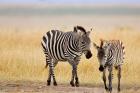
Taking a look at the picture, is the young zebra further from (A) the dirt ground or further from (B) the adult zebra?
(B) the adult zebra

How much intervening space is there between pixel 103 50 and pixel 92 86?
1629 mm

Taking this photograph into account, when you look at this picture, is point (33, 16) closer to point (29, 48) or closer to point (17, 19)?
point (17, 19)

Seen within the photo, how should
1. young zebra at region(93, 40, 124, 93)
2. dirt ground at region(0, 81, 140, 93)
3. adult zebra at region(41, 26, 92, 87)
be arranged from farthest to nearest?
adult zebra at region(41, 26, 92, 87) < dirt ground at region(0, 81, 140, 93) < young zebra at region(93, 40, 124, 93)

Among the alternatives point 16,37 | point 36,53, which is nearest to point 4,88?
point 36,53

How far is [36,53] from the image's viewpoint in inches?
801

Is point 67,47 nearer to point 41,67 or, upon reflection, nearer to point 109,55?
point 109,55

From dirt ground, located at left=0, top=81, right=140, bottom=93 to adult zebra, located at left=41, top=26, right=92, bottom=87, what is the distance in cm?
38

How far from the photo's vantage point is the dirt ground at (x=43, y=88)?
14.6 meters

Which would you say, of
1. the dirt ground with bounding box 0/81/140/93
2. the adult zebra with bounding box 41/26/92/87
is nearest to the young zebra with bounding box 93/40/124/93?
the dirt ground with bounding box 0/81/140/93

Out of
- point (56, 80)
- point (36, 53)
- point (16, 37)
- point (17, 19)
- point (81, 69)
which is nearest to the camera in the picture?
point (56, 80)

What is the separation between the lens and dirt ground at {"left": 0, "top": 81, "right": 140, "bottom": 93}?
14.6 metres

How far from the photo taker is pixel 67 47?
16.1 metres

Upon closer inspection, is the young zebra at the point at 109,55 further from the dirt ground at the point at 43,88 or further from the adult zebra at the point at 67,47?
the adult zebra at the point at 67,47

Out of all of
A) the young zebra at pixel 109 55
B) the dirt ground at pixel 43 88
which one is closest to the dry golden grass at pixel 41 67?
the dirt ground at pixel 43 88
